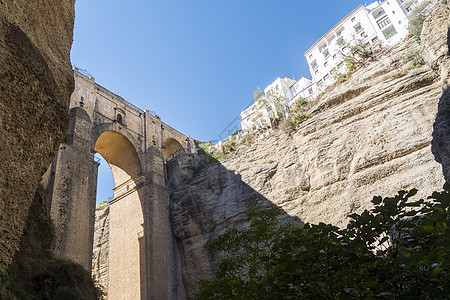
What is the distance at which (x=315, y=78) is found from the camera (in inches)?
1795

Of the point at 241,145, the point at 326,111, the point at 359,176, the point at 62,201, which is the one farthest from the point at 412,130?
the point at 62,201


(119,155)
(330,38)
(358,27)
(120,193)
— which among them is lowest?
(120,193)

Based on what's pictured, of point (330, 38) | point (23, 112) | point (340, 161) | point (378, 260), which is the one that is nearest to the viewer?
point (378, 260)

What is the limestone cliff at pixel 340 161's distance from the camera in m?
13.5

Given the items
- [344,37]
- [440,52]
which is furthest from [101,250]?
[344,37]

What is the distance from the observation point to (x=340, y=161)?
1534 centimetres

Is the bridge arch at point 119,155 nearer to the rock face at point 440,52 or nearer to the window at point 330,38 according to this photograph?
the rock face at point 440,52

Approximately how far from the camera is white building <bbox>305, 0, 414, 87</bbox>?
39812mm

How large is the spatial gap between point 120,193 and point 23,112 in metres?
18.1

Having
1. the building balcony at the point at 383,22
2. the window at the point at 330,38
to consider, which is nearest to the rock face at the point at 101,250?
the window at the point at 330,38

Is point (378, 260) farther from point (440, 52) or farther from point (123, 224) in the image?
point (123, 224)

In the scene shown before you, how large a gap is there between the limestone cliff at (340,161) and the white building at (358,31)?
20557mm

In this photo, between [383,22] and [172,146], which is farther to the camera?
[383,22]

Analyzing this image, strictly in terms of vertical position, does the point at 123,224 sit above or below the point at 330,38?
below
